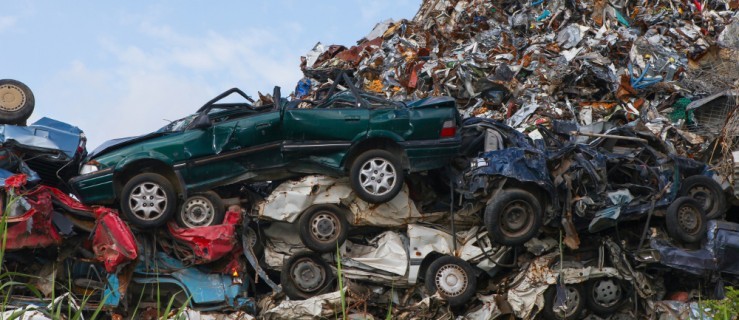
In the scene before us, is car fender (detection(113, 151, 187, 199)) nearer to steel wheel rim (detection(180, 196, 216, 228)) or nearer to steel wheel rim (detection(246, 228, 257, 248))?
steel wheel rim (detection(180, 196, 216, 228))

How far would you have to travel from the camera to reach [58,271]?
402 inches

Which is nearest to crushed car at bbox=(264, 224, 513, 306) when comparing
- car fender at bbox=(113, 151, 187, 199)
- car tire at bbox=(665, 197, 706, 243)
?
car fender at bbox=(113, 151, 187, 199)

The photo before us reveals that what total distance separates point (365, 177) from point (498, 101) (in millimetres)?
5418

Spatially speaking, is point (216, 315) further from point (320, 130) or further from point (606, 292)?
point (606, 292)

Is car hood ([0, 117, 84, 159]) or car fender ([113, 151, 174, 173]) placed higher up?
car hood ([0, 117, 84, 159])

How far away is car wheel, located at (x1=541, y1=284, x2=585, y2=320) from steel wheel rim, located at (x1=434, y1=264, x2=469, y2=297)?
95cm

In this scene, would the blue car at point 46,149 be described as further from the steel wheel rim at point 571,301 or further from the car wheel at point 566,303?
the steel wheel rim at point 571,301

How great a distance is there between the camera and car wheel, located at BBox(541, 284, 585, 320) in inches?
405

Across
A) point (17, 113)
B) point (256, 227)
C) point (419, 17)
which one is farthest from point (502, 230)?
point (419, 17)

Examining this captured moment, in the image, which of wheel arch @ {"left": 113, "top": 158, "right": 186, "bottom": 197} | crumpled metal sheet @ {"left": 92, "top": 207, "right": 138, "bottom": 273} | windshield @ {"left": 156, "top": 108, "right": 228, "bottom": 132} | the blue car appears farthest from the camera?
windshield @ {"left": 156, "top": 108, "right": 228, "bottom": 132}

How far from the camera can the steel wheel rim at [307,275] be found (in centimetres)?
1047

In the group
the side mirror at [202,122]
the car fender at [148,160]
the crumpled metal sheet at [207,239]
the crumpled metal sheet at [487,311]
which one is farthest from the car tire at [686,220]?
the car fender at [148,160]

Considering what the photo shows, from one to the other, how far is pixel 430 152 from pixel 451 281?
152 centimetres

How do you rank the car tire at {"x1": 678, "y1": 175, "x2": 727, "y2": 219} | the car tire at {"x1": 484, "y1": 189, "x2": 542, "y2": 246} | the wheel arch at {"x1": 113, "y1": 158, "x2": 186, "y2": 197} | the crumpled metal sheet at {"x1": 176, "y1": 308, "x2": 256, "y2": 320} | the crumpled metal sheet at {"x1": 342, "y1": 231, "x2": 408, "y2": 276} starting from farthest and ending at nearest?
the car tire at {"x1": 678, "y1": 175, "x2": 727, "y2": 219}, the crumpled metal sheet at {"x1": 342, "y1": 231, "x2": 408, "y2": 276}, the car tire at {"x1": 484, "y1": 189, "x2": 542, "y2": 246}, the wheel arch at {"x1": 113, "y1": 158, "x2": 186, "y2": 197}, the crumpled metal sheet at {"x1": 176, "y1": 308, "x2": 256, "y2": 320}
